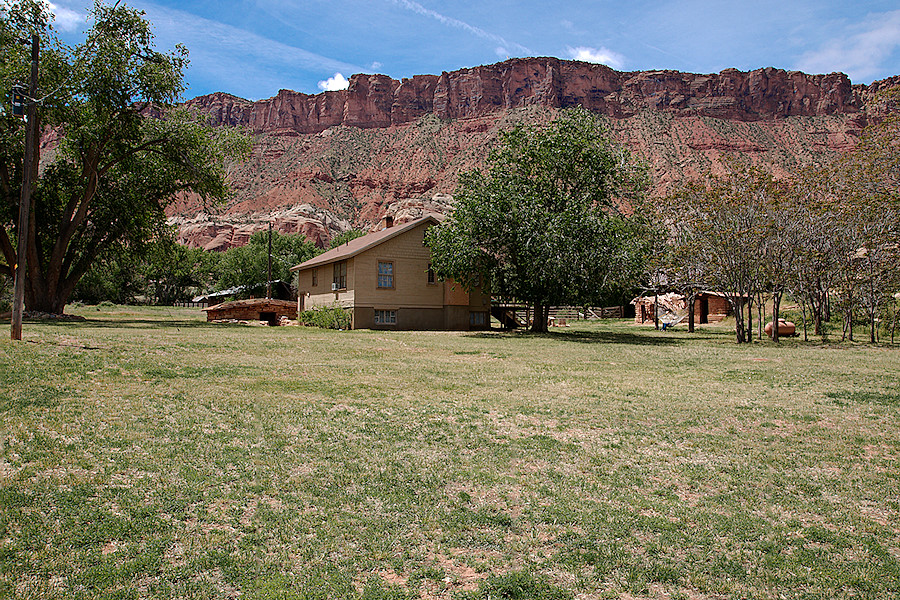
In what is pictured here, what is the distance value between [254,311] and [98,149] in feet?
39.2

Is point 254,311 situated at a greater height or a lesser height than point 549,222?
lesser

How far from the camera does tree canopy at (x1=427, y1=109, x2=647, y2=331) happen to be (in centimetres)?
2386

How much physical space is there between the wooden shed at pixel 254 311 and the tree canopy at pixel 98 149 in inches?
220

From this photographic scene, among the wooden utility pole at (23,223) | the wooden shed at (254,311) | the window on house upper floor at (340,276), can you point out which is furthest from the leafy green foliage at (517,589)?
the wooden shed at (254,311)

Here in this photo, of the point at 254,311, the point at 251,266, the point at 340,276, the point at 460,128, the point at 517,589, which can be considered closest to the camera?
the point at 517,589

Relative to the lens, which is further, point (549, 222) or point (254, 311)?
point (254, 311)

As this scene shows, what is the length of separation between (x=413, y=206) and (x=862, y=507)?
102 m

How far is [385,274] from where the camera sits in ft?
96.8

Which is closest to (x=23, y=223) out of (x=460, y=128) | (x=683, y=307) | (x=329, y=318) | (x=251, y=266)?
(x=329, y=318)

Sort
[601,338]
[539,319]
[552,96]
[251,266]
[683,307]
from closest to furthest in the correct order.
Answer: [601,338], [539,319], [683,307], [251,266], [552,96]

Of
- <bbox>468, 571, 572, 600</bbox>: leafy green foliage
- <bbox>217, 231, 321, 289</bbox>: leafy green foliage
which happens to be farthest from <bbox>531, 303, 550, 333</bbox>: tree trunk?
<bbox>217, 231, 321, 289</bbox>: leafy green foliage

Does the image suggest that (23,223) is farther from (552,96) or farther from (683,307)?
(552,96)

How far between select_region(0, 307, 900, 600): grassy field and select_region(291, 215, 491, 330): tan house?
18847 mm

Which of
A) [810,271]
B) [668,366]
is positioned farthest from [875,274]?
[668,366]
